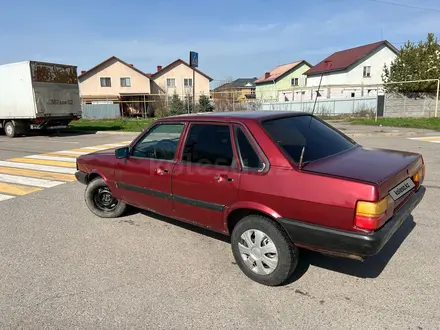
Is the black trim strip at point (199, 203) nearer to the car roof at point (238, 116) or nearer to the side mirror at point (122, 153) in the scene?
the car roof at point (238, 116)

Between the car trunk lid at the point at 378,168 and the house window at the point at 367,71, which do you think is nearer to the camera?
the car trunk lid at the point at 378,168

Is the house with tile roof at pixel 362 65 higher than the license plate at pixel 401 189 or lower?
higher

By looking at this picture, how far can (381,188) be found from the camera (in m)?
2.44

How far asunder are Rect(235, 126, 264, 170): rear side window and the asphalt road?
1.11 m

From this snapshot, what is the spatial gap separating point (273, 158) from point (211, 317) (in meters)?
1.41

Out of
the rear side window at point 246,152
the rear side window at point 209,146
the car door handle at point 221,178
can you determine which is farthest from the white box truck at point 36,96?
the rear side window at point 246,152

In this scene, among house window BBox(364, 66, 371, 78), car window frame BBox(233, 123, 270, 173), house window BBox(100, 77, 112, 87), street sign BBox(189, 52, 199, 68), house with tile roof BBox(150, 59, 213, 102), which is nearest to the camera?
car window frame BBox(233, 123, 270, 173)

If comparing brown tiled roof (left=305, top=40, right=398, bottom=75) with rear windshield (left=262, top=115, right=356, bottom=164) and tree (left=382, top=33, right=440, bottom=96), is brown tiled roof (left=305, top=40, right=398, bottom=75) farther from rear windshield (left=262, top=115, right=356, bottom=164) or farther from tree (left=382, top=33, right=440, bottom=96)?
rear windshield (left=262, top=115, right=356, bottom=164)

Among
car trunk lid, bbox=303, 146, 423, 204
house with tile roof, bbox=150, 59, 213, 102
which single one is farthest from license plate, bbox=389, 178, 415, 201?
house with tile roof, bbox=150, 59, 213, 102

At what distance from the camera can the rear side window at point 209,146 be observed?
3.20 meters

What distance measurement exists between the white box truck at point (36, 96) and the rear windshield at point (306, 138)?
15.9 m

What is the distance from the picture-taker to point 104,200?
496 cm

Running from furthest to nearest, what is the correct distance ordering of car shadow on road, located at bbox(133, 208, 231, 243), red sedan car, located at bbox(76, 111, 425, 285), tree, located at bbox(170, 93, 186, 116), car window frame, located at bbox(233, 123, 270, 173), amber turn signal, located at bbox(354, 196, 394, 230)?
1. tree, located at bbox(170, 93, 186, 116)
2. car shadow on road, located at bbox(133, 208, 231, 243)
3. car window frame, located at bbox(233, 123, 270, 173)
4. red sedan car, located at bbox(76, 111, 425, 285)
5. amber turn signal, located at bbox(354, 196, 394, 230)

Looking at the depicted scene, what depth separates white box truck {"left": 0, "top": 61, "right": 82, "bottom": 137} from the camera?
1566 cm
